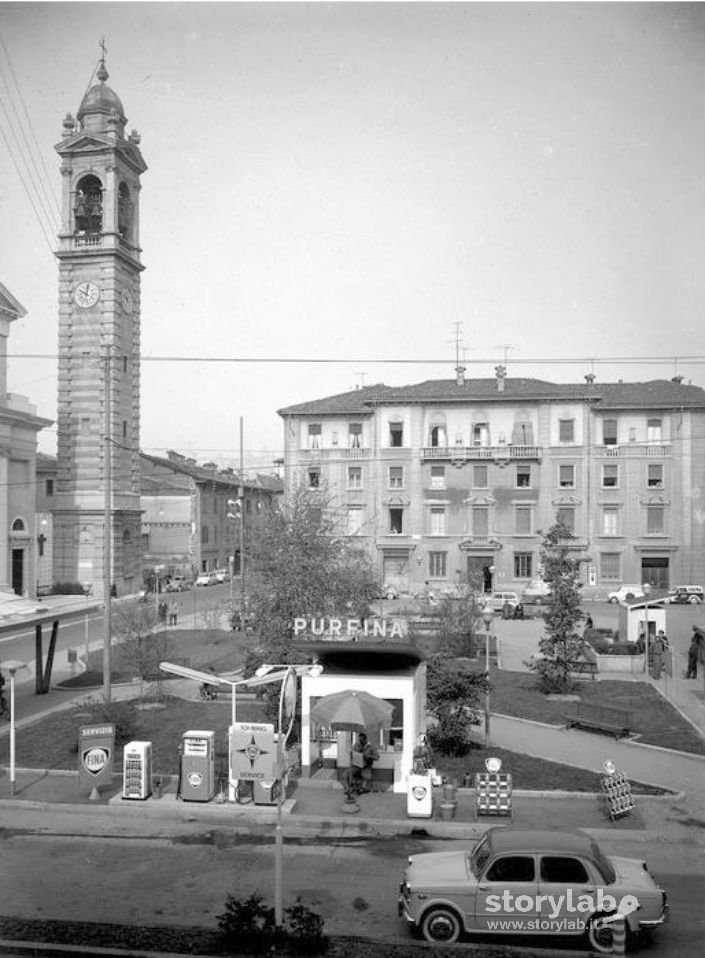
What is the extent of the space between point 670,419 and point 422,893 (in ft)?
132

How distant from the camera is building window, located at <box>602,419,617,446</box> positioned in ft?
150

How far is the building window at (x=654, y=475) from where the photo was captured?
45.7 m

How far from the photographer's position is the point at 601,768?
15445mm

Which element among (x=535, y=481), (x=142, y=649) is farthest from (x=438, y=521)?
(x=142, y=649)

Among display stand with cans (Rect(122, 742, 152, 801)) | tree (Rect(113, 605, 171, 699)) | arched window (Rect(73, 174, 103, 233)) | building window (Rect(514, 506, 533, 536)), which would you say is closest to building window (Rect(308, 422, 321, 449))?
building window (Rect(514, 506, 533, 536))

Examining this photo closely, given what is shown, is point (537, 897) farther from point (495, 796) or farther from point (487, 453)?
point (487, 453)

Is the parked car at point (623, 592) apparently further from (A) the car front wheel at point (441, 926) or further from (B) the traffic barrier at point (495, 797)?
(A) the car front wheel at point (441, 926)

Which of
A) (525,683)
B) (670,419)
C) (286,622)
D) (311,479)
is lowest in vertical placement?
(525,683)

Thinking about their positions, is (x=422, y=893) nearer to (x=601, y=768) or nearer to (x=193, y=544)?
(x=601, y=768)

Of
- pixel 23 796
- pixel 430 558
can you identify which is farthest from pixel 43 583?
pixel 23 796

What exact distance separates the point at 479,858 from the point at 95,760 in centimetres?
717

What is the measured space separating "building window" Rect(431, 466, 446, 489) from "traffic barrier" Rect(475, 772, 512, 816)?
33707mm

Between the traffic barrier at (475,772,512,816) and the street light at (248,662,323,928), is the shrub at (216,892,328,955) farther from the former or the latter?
the traffic barrier at (475,772,512,816)

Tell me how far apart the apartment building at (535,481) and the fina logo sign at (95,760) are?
104 feet
